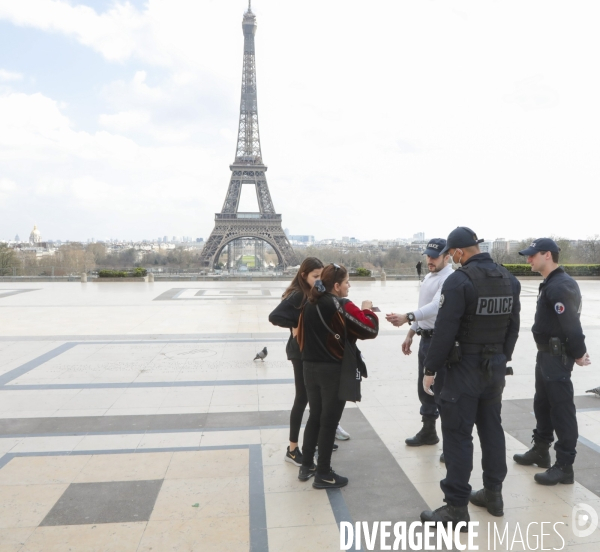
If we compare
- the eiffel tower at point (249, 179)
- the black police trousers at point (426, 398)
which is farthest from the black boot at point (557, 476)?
the eiffel tower at point (249, 179)

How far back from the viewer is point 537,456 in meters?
3.63

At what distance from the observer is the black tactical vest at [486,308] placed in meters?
2.89

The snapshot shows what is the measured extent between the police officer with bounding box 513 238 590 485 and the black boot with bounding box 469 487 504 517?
0.53 metres

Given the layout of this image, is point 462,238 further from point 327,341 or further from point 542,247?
point 327,341

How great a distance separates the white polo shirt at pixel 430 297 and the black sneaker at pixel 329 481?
1.30 m

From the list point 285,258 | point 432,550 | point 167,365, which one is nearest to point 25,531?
point 432,550

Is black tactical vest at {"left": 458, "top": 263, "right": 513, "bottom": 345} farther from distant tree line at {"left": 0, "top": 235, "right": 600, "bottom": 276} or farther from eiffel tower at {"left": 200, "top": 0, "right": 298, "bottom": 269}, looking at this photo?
eiffel tower at {"left": 200, "top": 0, "right": 298, "bottom": 269}

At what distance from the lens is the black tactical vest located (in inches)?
114

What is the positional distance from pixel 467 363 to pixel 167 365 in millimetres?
4895

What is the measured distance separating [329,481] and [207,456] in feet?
3.48

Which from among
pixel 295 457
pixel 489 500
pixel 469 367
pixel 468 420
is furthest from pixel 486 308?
pixel 295 457

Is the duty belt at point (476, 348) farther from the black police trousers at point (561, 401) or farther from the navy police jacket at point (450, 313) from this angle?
the black police trousers at point (561, 401)

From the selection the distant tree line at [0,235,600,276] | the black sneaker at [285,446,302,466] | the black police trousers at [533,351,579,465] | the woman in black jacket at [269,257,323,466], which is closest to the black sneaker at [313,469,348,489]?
the black sneaker at [285,446,302,466]

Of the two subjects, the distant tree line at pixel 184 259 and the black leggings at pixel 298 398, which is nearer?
the black leggings at pixel 298 398
